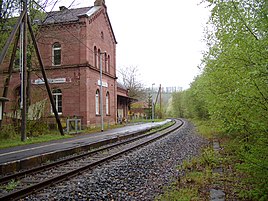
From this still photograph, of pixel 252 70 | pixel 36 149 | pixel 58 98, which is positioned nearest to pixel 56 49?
pixel 58 98

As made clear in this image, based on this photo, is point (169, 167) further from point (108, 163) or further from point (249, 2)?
point (249, 2)

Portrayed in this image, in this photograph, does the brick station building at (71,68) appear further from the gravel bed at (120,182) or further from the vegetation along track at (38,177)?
the gravel bed at (120,182)

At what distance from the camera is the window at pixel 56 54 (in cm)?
3038

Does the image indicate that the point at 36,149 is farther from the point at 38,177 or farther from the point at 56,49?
the point at 56,49

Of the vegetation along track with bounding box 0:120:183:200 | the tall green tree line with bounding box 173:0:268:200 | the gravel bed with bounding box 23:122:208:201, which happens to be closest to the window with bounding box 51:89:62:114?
the vegetation along track with bounding box 0:120:183:200

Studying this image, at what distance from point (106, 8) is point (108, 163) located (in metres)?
29.6

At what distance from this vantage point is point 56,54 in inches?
1201

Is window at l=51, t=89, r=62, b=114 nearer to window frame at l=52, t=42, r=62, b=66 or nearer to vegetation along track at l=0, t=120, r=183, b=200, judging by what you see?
window frame at l=52, t=42, r=62, b=66

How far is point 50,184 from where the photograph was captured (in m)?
7.11

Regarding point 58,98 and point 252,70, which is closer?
point 252,70

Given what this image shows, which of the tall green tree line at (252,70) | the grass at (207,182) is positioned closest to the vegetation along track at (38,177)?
the grass at (207,182)

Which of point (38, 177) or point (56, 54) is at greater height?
point (56, 54)

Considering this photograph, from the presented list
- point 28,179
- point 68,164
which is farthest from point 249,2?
point 68,164

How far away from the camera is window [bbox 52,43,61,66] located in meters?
30.4
